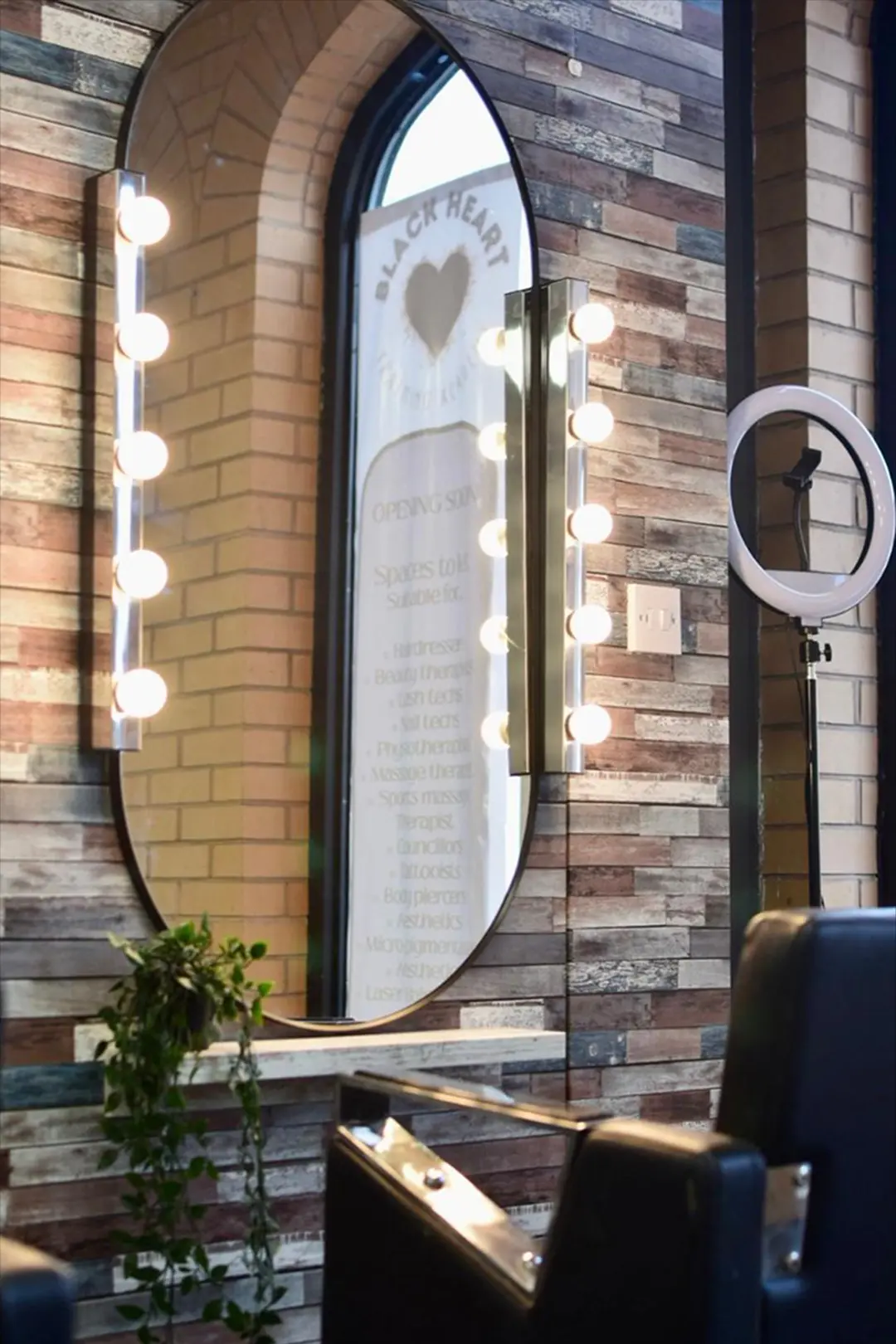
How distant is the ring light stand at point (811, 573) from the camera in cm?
335

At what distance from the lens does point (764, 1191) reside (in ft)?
5.32

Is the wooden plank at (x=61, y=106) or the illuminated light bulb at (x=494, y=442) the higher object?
the wooden plank at (x=61, y=106)

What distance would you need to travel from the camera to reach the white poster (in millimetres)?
2822

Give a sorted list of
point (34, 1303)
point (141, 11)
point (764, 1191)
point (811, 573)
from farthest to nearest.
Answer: point (811, 573), point (141, 11), point (764, 1191), point (34, 1303)

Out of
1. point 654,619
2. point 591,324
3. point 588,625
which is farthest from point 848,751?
point 591,324

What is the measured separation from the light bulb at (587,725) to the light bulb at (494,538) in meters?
0.30

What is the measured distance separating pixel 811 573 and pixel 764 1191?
75.2 inches

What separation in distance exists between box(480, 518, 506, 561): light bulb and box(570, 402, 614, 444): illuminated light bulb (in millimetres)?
199

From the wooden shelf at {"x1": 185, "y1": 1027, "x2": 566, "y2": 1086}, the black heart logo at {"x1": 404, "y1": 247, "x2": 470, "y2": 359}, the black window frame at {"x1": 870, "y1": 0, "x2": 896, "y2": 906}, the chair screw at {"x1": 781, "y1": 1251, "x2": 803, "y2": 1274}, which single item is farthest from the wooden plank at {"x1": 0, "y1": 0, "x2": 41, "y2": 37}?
the black window frame at {"x1": 870, "y1": 0, "x2": 896, "y2": 906}

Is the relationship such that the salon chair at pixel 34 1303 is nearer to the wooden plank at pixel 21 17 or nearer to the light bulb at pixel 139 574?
the light bulb at pixel 139 574

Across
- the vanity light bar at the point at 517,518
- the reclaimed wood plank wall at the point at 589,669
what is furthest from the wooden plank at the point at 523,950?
the vanity light bar at the point at 517,518

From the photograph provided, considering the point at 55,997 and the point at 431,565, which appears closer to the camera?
the point at 55,997

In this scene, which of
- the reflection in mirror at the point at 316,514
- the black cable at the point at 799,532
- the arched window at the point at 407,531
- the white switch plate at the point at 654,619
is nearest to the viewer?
the reflection in mirror at the point at 316,514

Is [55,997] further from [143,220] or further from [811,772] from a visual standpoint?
[811,772]
